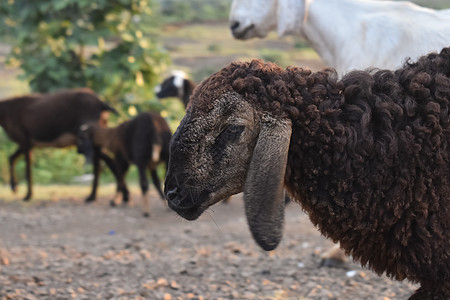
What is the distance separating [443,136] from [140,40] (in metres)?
10.7

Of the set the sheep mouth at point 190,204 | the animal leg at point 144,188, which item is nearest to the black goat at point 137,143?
the animal leg at point 144,188

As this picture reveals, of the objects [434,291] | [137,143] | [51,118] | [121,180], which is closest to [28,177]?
[51,118]

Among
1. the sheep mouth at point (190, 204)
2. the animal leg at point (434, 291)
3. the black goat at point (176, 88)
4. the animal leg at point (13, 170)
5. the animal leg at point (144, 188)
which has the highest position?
the sheep mouth at point (190, 204)

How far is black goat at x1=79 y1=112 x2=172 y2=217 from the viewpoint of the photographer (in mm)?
9531

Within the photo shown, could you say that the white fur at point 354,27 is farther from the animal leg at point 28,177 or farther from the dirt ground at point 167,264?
the animal leg at point 28,177

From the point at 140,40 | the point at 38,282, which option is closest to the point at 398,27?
the point at 38,282

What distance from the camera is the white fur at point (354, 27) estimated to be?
5.47 meters

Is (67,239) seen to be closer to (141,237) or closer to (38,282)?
(141,237)

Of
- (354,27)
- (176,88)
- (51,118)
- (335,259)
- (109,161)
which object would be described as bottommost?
(109,161)

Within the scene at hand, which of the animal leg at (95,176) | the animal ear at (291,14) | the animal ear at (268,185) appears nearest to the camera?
the animal ear at (268,185)

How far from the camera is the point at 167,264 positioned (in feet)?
20.2

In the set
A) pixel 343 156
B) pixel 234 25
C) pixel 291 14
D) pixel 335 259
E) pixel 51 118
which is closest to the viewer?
pixel 343 156

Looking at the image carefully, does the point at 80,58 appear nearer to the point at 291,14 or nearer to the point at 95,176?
the point at 95,176

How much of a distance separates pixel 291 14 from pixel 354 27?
0.78m
